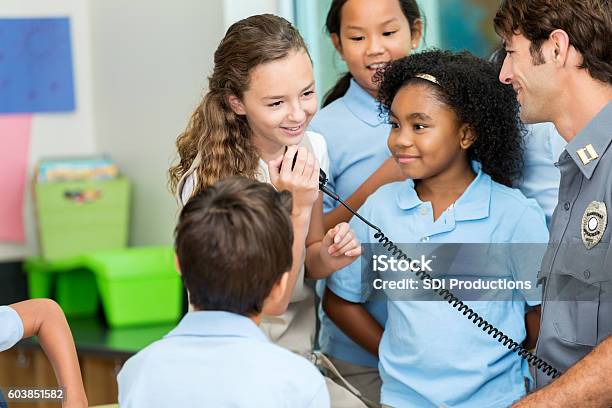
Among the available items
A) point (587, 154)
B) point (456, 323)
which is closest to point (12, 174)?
point (456, 323)

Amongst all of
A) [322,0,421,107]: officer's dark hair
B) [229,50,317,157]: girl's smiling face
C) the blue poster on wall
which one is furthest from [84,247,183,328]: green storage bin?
[229,50,317,157]: girl's smiling face

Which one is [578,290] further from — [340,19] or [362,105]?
[340,19]

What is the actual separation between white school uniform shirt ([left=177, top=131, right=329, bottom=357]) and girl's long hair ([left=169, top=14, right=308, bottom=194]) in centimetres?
3

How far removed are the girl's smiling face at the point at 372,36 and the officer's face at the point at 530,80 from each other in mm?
496

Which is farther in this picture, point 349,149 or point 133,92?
point 133,92

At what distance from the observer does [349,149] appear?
2.39 meters

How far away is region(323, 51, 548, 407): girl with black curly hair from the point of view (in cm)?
202

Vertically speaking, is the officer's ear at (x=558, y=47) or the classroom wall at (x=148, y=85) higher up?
the officer's ear at (x=558, y=47)

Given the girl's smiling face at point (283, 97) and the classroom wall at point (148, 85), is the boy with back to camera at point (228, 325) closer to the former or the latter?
the girl's smiling face at point (283, 97)

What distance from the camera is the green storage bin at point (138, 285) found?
360 cm

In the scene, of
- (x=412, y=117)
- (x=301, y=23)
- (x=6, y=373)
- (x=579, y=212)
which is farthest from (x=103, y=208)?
(x=579, y=212)

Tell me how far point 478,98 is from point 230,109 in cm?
49

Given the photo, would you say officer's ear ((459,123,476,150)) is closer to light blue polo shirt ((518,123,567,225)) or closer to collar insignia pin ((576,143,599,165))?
light blue polo shirt ((518,123,567,225))

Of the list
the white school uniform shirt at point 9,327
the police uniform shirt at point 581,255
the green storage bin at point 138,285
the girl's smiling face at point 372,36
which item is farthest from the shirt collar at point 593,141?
the green storage bin at point 138,285
